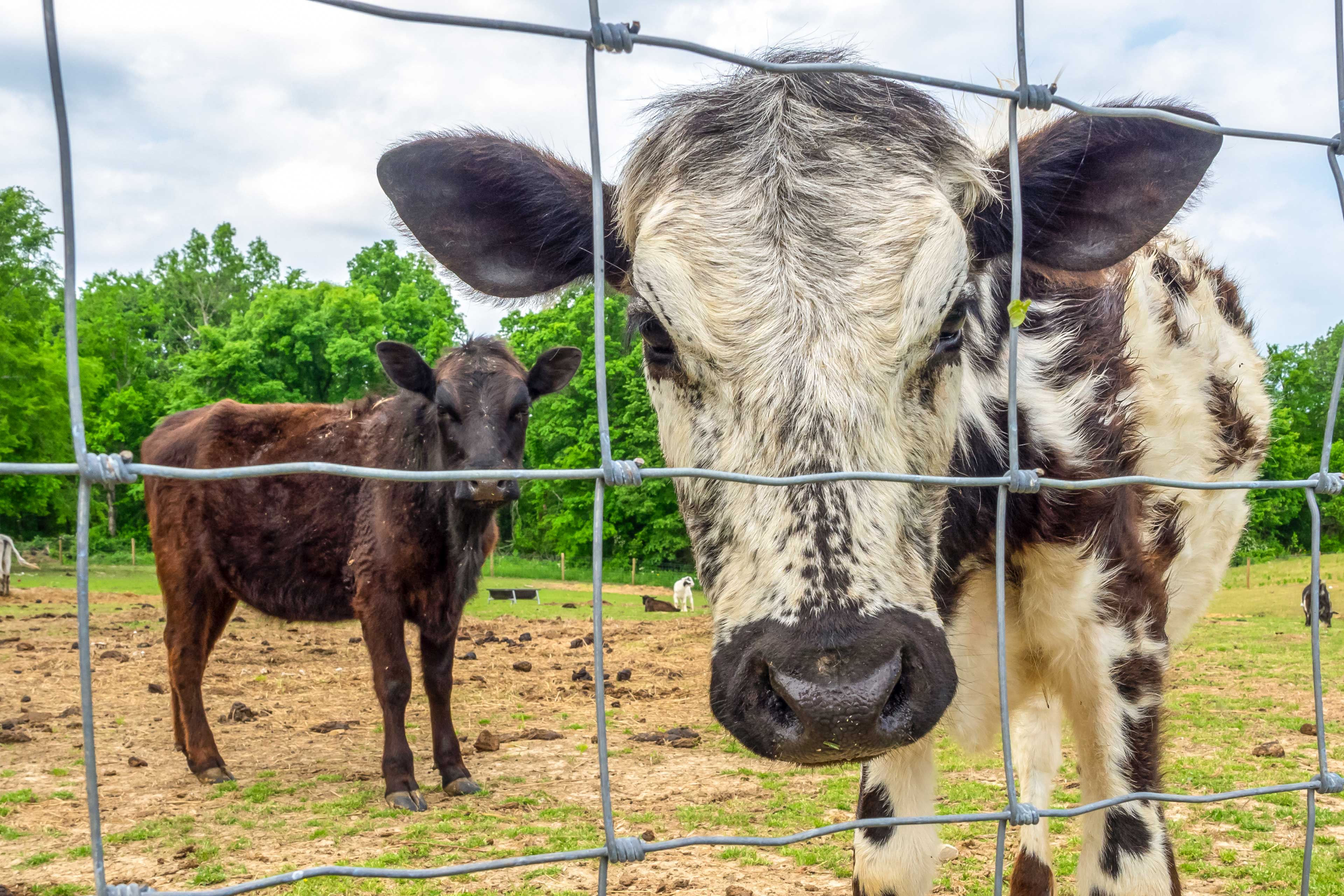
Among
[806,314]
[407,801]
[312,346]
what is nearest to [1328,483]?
[806,314]

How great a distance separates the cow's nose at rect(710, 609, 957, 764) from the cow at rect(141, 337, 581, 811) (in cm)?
384

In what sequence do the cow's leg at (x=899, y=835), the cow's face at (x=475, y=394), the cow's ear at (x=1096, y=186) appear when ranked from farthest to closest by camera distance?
1. the cow's face at (x=475, y=394)
2. the cow's leg at (x=899, y=835)
3. the cow's ear at (x=1096, y=186)

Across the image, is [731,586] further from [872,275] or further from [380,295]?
[380,295]

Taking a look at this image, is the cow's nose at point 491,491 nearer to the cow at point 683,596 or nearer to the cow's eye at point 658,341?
the cow's eye at point 658,341

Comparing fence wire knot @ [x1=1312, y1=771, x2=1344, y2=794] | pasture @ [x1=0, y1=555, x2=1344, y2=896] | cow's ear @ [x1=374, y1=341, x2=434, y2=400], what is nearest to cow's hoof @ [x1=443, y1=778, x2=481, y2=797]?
pasture @ [x1=0, y1=555, x2=1344, y2=896]

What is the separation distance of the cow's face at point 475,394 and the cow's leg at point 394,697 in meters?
0.90

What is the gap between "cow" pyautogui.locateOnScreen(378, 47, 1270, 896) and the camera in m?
1.63

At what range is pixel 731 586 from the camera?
5.81 ft

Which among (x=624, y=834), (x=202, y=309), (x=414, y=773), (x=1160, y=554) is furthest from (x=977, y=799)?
(x=202, y=309)

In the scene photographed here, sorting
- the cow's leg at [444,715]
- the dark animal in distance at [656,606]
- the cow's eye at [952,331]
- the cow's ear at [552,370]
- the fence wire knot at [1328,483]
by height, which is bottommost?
the dark animal in distance at [656,606]

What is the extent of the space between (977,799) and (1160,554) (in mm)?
2606

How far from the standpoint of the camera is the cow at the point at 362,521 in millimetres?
5801

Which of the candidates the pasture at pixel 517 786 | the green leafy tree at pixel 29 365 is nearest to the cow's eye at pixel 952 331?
the pasture at pixel 517 786

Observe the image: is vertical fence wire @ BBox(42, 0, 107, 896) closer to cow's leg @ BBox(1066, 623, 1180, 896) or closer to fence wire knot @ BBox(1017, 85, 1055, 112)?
fence wire knot @ BBox(1017, 85, 1055, 112)
